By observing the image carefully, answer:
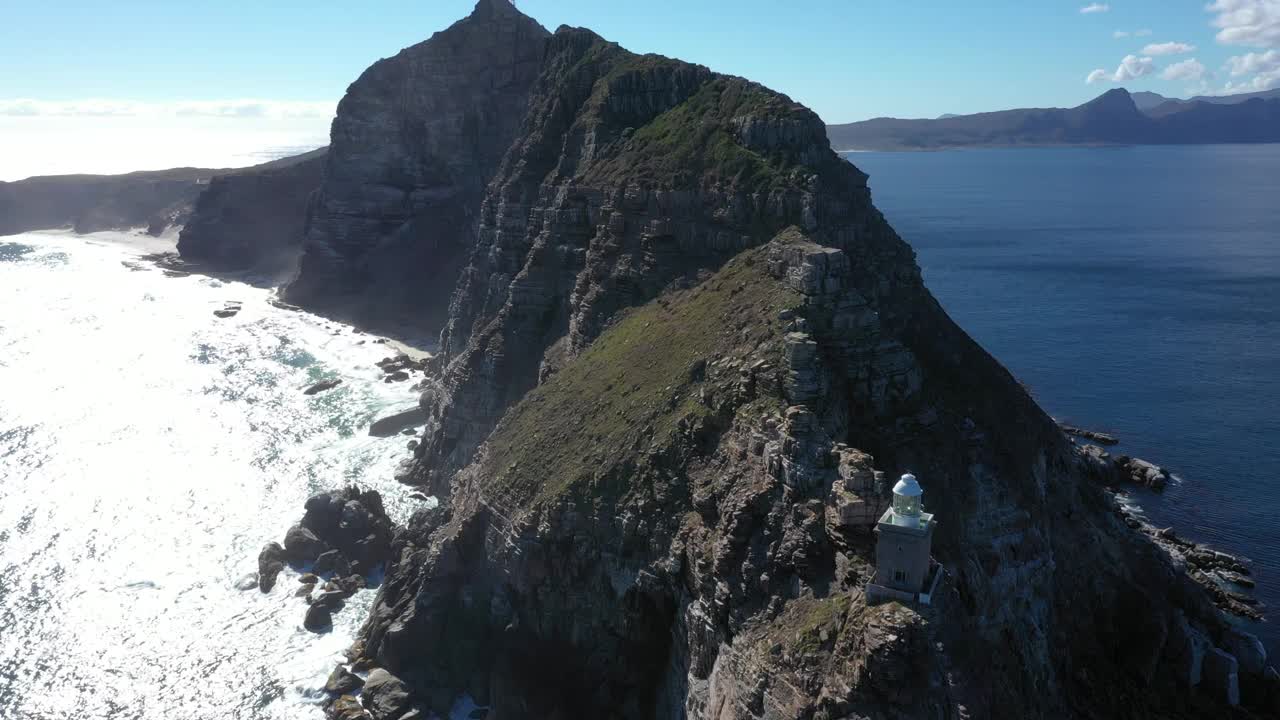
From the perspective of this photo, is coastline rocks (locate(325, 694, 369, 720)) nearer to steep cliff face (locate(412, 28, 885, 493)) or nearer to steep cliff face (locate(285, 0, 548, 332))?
steep cliff face (locate(412, 28, 885, 493))

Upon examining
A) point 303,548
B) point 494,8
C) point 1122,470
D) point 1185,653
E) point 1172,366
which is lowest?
point 1122,470

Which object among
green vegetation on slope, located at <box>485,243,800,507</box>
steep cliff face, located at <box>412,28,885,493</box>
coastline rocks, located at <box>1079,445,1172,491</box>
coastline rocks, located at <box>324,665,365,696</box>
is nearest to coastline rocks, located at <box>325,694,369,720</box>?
coastline rocks, located at <box>324,665,365,696</box>

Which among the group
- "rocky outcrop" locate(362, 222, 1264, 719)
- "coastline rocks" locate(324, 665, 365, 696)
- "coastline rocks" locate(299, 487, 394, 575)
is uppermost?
"rocky outcrop" locate(362, 222, 1264, 719)

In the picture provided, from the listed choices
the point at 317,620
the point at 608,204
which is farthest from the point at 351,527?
the point at 608,204

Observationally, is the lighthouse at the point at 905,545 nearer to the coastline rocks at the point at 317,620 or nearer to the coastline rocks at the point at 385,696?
the coastline rocks at the point at 385,696

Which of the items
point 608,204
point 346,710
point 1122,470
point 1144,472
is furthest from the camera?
point 1122,470

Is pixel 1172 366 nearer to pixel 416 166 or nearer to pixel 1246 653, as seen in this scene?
pixel 1246 653

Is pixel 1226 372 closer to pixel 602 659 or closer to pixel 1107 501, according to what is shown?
pixel 1107 501
